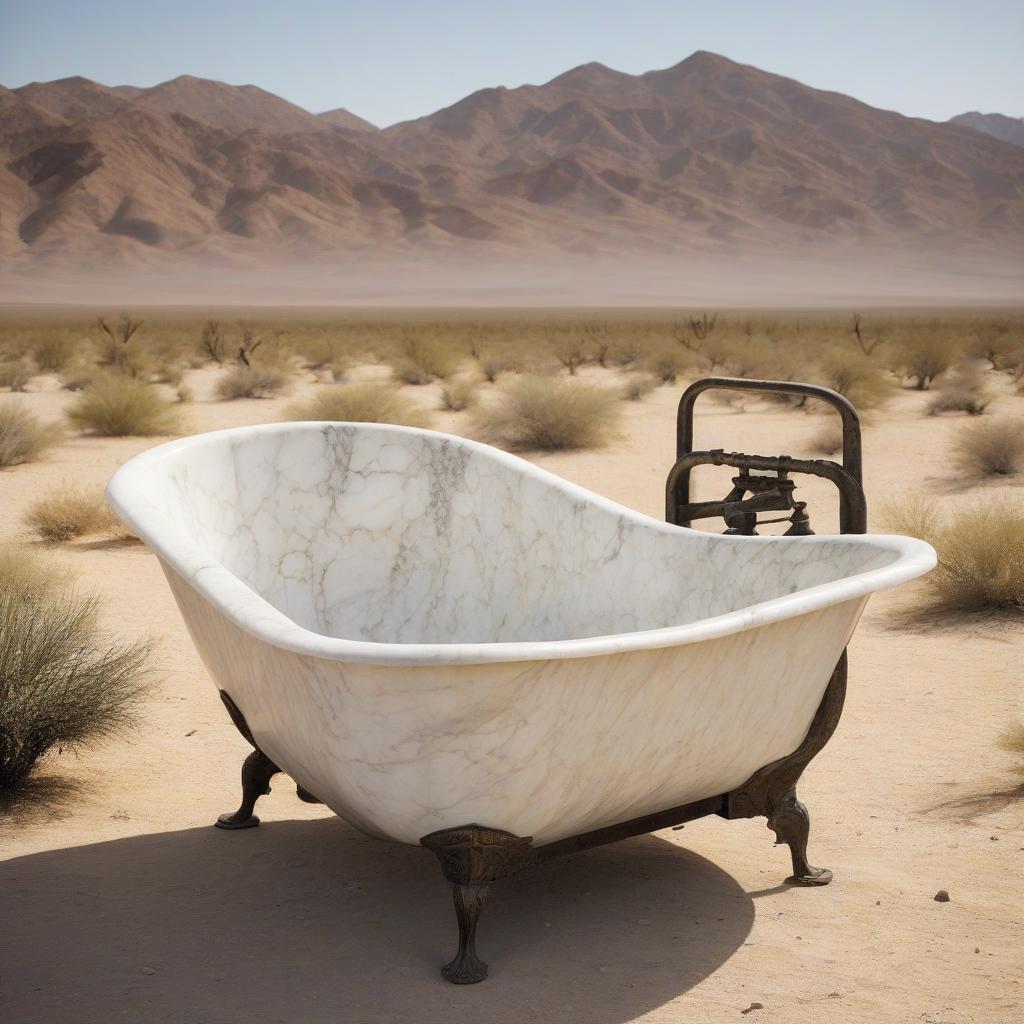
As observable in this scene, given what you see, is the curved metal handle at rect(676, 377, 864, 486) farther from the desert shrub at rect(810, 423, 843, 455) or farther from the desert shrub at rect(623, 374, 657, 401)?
the desert shrub at rect(623, 374, 657, 401)

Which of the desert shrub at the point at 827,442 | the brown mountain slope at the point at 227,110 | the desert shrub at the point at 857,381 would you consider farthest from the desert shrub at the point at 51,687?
the brown mountain slope at the point at 227,110

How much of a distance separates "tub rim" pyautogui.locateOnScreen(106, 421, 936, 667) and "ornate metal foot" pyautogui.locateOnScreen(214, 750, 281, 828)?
2.98 feet

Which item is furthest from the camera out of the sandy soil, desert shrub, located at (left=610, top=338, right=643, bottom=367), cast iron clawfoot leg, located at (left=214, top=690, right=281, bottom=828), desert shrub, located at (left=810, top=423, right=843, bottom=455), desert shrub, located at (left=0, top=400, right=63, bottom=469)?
desert shrub, located at (left=610, top=338, right=643, bottom=367)

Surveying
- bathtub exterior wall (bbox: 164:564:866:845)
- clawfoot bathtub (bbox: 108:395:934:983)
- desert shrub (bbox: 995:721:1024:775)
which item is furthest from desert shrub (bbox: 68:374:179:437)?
bathtub exterior wall (bbox: 164:564:866:845)

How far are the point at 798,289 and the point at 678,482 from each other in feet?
384

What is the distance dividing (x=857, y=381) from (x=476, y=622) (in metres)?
15.7

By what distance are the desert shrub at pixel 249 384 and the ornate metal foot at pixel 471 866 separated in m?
17.2

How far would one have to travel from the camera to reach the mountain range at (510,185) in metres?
119

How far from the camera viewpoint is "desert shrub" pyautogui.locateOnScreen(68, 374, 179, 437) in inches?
591

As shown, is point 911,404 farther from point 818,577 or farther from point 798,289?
point 798,289

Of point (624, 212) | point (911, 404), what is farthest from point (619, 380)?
point (624, 212)

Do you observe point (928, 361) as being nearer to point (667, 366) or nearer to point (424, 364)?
point (667, 366)

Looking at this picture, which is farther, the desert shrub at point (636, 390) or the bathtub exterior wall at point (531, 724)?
the desert shrub at point (636, 390)

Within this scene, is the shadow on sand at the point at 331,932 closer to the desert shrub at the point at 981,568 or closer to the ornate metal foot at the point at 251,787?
the ornate metal foot at the point at 251,787
